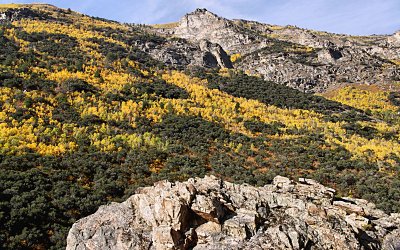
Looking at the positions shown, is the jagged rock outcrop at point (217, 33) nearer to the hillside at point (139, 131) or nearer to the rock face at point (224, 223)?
the hillside at point (139, 131)

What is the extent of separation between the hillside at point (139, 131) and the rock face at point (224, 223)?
48.4ft

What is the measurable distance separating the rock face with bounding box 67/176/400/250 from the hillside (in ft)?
48.4

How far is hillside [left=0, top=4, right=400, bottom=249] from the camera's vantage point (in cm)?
4169

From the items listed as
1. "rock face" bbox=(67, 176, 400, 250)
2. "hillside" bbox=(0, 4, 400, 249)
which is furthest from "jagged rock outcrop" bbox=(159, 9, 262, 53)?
"rock face" bbox=(67, 176, 400, 250)

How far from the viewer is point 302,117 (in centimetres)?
9588

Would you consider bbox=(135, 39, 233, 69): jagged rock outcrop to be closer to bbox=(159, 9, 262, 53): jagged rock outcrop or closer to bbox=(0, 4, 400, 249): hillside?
bbox=(0, 4, 400, 249): hillside

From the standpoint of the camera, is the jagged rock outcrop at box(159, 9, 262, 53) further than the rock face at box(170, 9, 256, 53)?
No

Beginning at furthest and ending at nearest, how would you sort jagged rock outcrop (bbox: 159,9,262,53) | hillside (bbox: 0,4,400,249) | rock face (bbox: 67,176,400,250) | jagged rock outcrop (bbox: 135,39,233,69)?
jagged rock outcrop (bbox: 159,9,262,53), jagged rock outcrop (bbox: 135,39,233,69), hillside (bbox: 0,4,400,249), rock face (bbox: 67,176,400,250)

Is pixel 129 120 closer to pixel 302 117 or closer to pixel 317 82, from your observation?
pixel 302 117

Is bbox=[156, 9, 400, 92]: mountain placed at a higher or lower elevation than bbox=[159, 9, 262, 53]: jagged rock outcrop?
lower

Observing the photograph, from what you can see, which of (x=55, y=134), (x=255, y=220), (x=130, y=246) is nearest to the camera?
(x=130, y=246)

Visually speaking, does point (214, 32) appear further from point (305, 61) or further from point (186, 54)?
point (305, 61)

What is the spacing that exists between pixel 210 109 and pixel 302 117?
2803 centimetres

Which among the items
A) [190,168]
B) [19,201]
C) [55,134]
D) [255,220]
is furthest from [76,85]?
[255,220]
